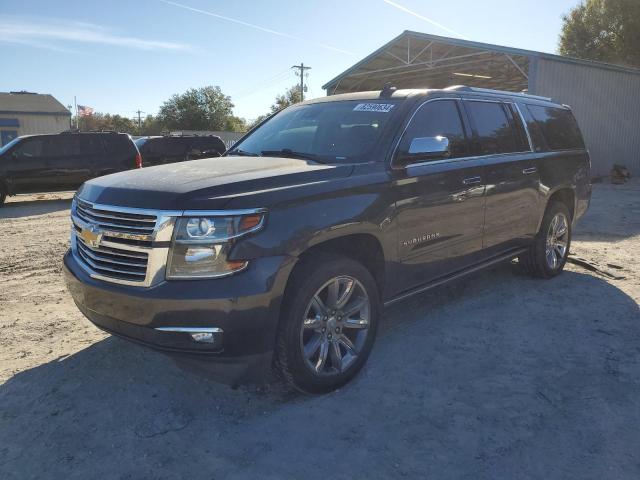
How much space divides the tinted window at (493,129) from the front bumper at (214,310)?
2571 mm

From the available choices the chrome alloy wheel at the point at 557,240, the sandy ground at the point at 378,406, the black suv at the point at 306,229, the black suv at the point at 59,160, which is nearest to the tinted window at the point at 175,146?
the black suv at the point at 59,160

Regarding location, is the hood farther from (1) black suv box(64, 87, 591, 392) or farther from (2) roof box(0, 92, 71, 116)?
(2) roof box(0, 92, 71, 116)

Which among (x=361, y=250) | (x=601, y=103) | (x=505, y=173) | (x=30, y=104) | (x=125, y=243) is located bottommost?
(x=361, y=250)

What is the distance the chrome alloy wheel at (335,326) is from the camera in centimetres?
325

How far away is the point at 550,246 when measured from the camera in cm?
578

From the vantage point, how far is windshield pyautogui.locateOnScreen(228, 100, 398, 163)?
378 cm

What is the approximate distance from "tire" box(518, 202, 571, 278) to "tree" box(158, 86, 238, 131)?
248 ft

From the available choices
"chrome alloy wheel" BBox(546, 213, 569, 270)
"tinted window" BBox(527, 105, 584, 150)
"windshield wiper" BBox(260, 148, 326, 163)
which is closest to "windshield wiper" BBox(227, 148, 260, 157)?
"windshield wiper" BBox(260, 148, 326, 163)

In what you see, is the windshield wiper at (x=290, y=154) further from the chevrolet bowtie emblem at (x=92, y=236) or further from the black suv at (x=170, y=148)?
the black suv at (x=170, y=148)

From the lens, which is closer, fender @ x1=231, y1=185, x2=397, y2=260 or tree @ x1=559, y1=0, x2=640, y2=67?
fender @ x1=231, y1=185, x2=397, y2=260

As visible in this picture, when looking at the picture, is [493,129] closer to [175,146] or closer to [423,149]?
[423,149]

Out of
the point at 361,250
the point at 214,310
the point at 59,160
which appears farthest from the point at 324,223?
the point at 59,160

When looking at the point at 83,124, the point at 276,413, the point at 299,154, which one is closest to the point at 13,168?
the point at 299,154

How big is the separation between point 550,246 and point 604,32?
27.1 meters
